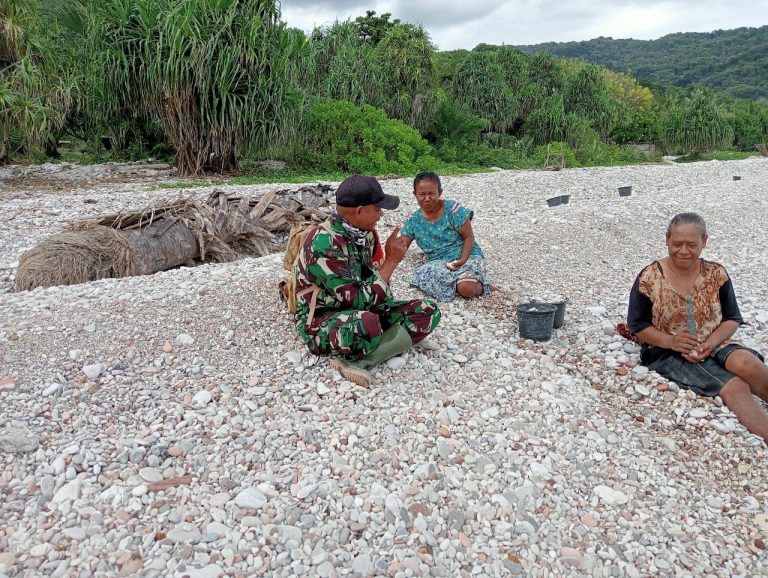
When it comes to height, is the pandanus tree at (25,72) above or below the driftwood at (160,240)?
above

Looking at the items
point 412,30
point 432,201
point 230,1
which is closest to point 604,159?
point 412,30

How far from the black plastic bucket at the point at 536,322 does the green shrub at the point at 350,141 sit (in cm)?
1134

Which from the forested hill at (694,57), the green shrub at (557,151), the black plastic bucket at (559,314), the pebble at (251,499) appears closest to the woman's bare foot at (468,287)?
the black plastic bucket at (559,314)

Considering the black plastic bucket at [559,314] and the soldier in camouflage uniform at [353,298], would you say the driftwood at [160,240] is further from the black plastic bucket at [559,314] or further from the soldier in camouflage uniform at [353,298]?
the black plastic bucket at [559,314]

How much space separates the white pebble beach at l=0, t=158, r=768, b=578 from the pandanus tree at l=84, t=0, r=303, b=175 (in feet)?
28.2

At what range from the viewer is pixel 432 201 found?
4.41 m

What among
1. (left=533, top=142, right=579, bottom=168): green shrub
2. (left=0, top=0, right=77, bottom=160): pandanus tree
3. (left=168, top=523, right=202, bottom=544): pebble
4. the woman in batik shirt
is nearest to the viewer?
(left=168, top=523, right=202, bottom=544): pebble

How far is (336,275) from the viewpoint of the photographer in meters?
3.09

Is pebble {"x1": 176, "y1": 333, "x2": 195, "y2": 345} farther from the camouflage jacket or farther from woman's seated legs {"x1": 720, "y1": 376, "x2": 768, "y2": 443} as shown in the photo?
woman's seated legs {"x1": 720, "y1": 376, "x2": 768, "y2": 443}

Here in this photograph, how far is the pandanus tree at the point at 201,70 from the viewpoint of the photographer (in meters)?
11.7

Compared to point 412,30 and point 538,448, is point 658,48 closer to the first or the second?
point 412,30

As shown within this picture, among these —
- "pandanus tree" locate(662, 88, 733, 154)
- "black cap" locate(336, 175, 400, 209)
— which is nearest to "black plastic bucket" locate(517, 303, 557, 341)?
"black cap" locate(336, 175, 400, 209)

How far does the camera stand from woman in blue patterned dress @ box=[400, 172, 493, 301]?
441 centimetres

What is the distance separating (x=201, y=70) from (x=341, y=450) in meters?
10.9
